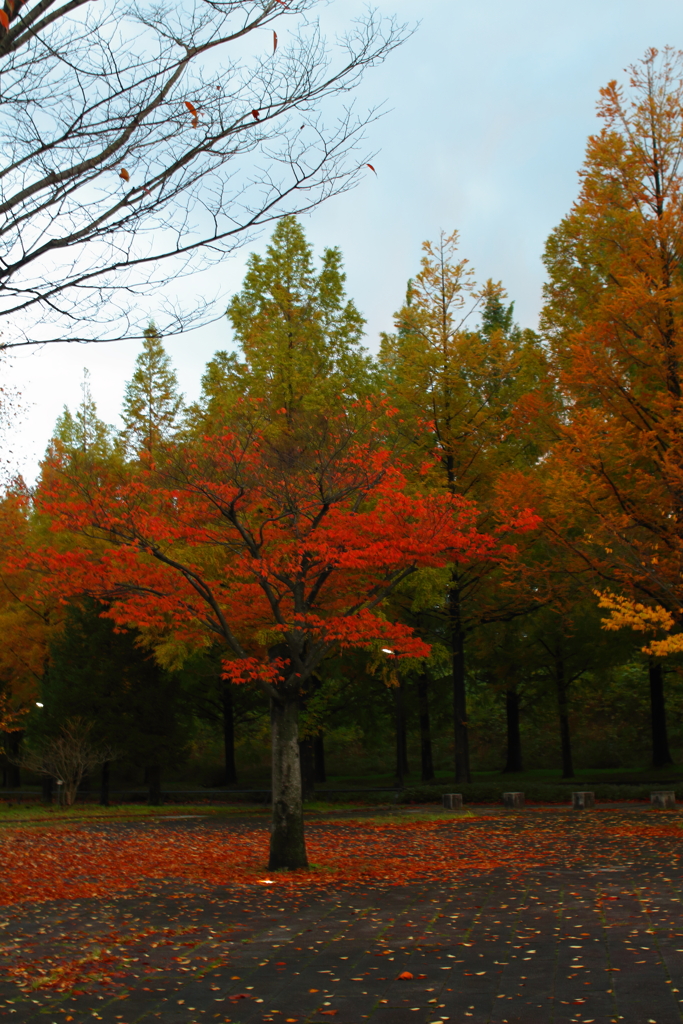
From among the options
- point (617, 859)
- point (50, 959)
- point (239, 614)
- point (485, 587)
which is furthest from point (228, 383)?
point (50, 959)

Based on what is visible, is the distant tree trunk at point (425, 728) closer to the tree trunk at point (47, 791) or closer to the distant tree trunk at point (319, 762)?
the distant tree trunk at point (319, 762)

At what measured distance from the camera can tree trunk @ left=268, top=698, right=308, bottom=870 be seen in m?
10.0

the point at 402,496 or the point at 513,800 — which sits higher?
the point at 402,496

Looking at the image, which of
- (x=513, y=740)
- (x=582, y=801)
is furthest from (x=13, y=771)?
(x=582, y=801)

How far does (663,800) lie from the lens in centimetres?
1620

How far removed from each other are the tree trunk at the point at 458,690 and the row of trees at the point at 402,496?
2.9 inches

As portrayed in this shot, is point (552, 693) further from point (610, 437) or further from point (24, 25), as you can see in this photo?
point (24, 25)

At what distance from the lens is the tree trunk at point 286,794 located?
394 inches

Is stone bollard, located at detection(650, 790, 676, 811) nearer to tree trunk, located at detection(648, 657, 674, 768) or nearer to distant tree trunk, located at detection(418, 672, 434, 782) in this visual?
tree trunk, located at detection(648, 657, 674, 768)

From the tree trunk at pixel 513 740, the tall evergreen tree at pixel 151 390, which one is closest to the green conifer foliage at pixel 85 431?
the tall evergreen tree at pixel 151 390

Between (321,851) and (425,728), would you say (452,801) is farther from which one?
(425,728)

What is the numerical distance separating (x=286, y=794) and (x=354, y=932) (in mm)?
3670

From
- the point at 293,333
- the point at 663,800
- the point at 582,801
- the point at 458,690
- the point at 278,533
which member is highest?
the point at 293,333

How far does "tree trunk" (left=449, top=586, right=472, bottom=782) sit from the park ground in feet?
24.3
